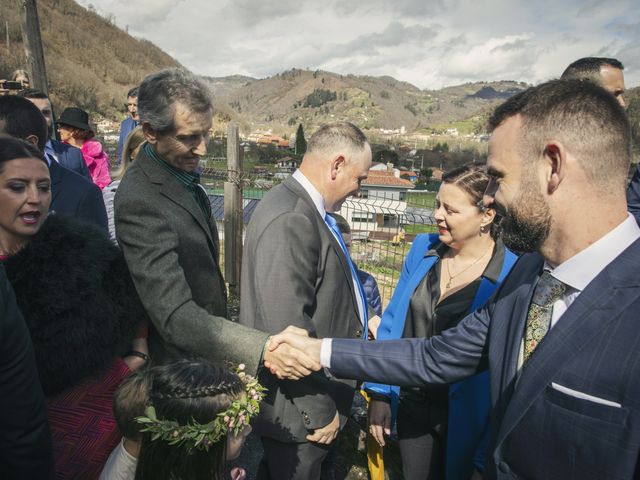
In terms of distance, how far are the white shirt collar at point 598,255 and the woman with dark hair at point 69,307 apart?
1.93 m

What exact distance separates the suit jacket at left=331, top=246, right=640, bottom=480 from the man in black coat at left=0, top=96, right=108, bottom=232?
2756 mm

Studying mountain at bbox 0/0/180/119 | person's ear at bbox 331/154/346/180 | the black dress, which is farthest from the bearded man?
mountain at bbox 0/0/180/119

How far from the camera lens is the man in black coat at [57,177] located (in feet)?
9.38

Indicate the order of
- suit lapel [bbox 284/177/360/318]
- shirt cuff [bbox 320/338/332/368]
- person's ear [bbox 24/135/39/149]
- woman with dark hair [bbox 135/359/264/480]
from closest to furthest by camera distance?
woman with dark hair [bbox 135/359/264/480] → shirt cuff [bbox 320/338/332/368] → suit lapel [bbox 284/177/360/318] → person's ear [bbox 24/135/39/149]

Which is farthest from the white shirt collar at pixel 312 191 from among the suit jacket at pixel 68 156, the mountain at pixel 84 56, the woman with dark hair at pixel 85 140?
the mountain at pixel 84 56

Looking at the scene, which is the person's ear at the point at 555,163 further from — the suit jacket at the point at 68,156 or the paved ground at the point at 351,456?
the suit jacket at the point at 68,156

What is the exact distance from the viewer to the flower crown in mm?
1375

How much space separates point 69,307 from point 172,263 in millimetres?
457

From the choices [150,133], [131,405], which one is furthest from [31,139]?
[131,405]

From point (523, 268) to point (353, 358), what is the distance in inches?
38.3

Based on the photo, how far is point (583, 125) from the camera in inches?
53.1

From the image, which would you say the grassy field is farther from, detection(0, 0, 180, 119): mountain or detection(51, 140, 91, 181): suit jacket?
detection(0, 0, 180, 119): mountain

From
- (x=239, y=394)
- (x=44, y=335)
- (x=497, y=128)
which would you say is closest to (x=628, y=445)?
(x=497, y=128)

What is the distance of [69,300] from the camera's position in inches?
66.9
